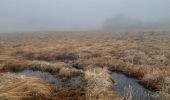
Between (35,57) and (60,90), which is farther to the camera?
(35,57)

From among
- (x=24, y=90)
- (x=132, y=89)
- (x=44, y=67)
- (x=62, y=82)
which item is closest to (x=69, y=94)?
(x=24, y=90)

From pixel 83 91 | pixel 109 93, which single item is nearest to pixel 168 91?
pixel 109 93

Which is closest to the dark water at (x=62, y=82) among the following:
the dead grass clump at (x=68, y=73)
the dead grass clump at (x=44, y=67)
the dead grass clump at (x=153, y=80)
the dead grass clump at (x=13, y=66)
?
the dead grass clump at (x=68, y=73)

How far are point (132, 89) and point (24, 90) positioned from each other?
5.73 m

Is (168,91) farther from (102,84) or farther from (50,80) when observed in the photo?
(50,80)

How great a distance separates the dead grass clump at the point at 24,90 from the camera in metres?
11.0

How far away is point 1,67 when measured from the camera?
2008cm

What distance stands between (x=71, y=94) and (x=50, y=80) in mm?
3488

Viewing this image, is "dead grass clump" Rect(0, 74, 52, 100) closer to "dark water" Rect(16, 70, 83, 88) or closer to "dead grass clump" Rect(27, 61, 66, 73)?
"dark water" Rect(16, 70, 83, 88)

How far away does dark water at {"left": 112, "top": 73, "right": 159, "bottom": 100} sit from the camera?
1263 cm

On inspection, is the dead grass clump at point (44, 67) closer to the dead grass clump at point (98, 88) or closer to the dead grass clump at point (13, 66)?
the dead grass clump at point (13, 66)

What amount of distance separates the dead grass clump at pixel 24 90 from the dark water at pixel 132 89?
376cm

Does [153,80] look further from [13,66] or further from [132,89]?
[13,66]

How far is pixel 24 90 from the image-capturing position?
470 inches
